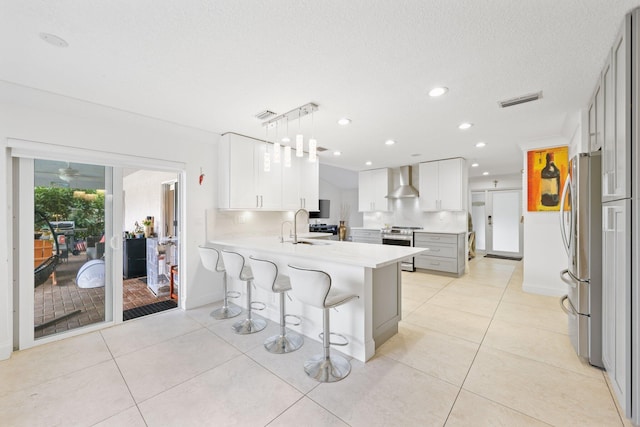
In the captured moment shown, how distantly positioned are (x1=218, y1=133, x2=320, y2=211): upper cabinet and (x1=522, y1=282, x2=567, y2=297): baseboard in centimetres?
392

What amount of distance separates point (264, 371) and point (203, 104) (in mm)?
2648

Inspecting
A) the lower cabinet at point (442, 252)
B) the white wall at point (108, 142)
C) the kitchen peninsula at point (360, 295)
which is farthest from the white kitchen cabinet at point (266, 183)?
the lower cabinet at point (442, 252)

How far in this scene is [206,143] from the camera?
3.80 metres

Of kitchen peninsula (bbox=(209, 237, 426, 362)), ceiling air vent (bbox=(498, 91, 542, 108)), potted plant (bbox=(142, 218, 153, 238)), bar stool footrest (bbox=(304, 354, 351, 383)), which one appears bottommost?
bar stool footrest (bbox=(304, 354, 351, 383))

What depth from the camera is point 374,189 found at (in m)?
6.78

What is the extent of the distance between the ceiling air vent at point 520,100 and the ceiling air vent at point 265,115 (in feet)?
7.95

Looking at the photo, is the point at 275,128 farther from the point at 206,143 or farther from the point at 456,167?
the point at 456,167

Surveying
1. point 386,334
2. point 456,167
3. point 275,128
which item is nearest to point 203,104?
point 275,128

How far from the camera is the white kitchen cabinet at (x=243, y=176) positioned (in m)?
3.76

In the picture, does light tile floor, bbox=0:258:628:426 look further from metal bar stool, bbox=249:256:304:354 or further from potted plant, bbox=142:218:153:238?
potted plant, bbox=142:218:153:238

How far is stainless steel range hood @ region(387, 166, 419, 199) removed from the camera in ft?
20.0

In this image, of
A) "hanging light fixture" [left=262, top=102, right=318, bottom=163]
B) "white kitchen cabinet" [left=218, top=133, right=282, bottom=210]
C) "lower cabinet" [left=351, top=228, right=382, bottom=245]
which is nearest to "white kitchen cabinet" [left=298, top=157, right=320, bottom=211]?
"white kitchen cabinet" [left=218, top=133, right=282, bottom=210]

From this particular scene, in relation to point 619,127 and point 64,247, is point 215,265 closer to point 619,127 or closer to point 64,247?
point 64,247

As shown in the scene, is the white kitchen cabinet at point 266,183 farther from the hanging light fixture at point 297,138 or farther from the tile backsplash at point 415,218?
the tile backsplash at point 415,218
